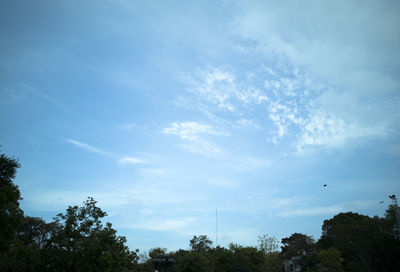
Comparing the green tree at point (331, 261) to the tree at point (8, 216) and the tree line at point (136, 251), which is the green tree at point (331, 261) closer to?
the tree line at point (136, 251)

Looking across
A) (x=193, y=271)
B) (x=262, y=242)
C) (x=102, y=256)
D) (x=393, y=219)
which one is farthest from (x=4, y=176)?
(x=262, y=242)

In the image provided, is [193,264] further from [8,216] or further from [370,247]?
[370,247]

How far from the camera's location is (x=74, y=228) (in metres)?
24.4

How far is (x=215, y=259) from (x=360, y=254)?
23485 millimetres

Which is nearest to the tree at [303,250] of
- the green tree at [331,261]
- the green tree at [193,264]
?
the green tree at [331,261]

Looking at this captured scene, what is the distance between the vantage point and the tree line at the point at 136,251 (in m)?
22.6

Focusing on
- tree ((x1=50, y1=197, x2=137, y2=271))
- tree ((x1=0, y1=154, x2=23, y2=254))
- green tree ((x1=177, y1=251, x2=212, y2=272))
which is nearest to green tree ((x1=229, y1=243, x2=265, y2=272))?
green tree ((x1=177, y1=251, x2=212, y2=272))

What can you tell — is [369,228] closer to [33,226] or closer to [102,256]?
[102,256]

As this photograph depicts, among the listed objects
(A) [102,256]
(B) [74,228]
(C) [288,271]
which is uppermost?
(B) [74,228]

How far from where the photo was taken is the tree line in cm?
2262

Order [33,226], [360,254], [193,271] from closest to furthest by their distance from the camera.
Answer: [193,271], [33,226], [360,254]

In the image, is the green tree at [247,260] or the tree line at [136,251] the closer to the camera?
the tree line at [136,251]

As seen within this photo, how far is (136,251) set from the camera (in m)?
27.3

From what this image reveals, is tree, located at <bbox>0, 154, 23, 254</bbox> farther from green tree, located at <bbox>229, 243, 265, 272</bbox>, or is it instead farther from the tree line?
green tree, located at <bbox>229, 243, 265, 272</bbox>
